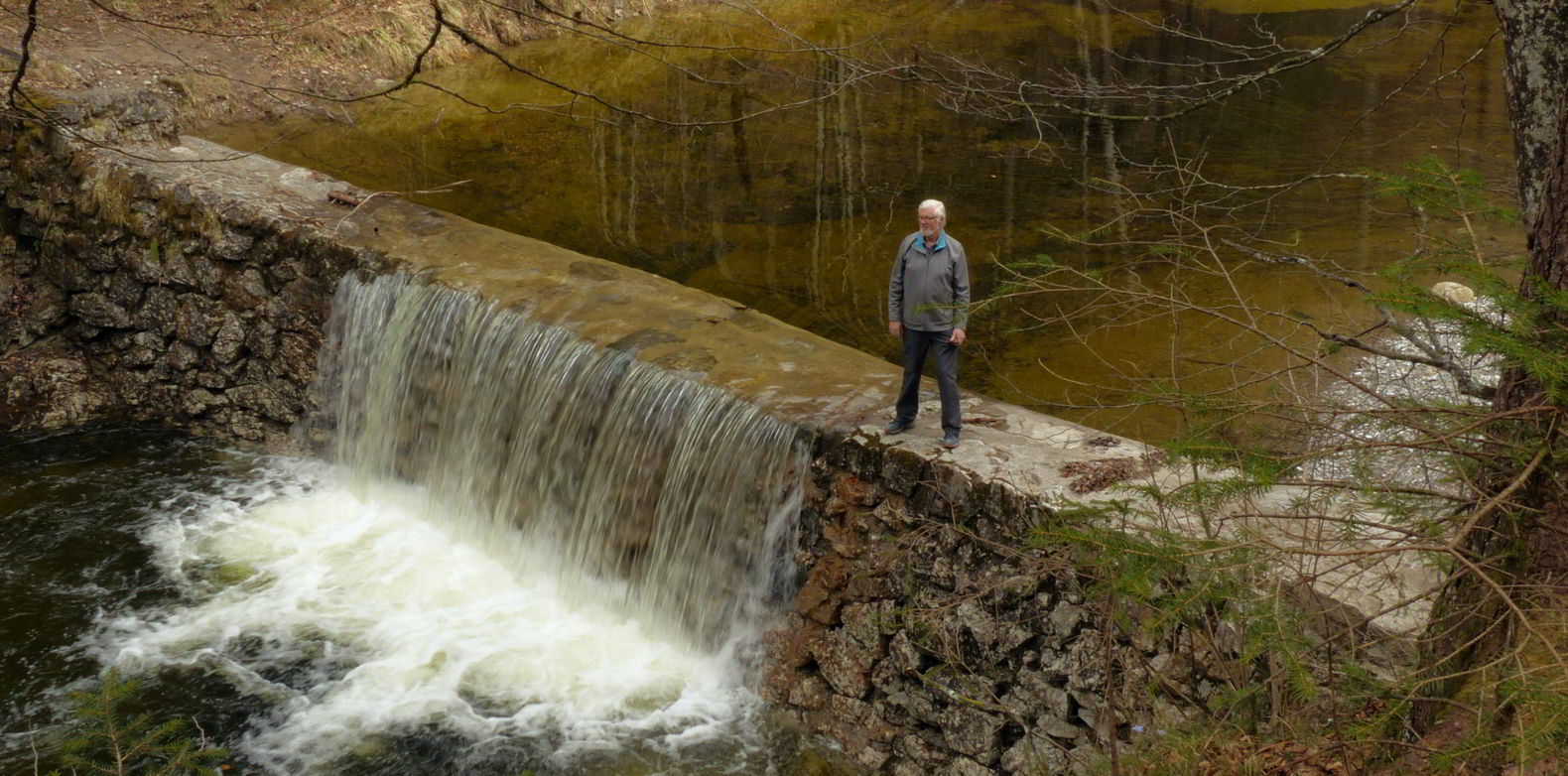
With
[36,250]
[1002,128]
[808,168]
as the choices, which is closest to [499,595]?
[36,250]

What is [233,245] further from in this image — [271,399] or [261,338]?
[271,399]

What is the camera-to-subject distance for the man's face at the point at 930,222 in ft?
21.1

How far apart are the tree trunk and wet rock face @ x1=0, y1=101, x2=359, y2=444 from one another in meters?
8.47

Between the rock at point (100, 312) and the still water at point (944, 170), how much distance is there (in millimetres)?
2687

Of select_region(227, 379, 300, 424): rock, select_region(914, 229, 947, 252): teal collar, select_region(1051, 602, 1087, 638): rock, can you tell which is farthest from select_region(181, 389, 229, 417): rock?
A: select_region(1051, 602, 1087, 638): rock

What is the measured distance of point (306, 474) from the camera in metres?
9.96

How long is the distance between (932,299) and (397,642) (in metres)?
4.07

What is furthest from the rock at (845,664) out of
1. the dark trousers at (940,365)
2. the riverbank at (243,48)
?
the riverbank at (243,48)

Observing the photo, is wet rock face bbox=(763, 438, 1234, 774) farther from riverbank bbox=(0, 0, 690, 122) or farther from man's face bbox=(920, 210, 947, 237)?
riverbank bbox=(0, 0, 690, 122)

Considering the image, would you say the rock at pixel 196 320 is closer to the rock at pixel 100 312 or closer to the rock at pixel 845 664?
the rock at pixel 100 312

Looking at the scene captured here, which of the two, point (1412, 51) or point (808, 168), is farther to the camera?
point (1412, 51)

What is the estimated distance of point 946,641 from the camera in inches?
241

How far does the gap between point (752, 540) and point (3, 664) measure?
4.65m

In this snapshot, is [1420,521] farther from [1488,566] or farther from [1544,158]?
[1544,158]
